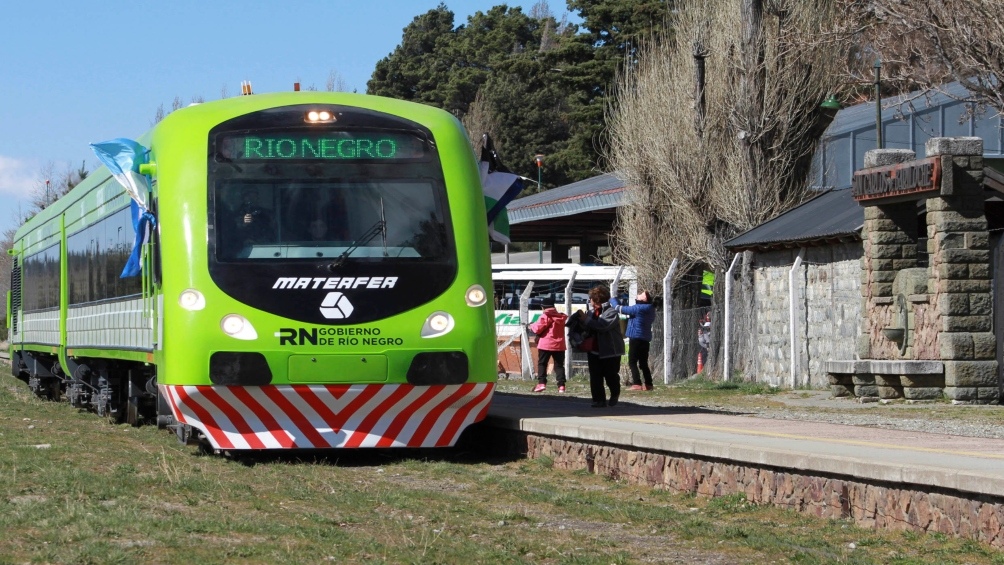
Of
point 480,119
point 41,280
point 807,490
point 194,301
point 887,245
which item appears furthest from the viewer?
point 480,119

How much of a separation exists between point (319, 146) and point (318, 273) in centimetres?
113

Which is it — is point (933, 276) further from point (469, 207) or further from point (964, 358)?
point (469, 207)

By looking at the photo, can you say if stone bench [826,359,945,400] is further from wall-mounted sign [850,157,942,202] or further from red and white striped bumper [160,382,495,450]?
red and white striped bumper [160,382,495,450]

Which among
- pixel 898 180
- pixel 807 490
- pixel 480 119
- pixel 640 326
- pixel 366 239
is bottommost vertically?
pixel 807 490

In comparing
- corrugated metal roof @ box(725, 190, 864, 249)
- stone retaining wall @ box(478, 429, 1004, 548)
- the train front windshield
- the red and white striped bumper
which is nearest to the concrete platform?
stone retaining wall @ box(478, 429, 1004, 548)

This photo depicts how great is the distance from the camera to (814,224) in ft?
82.6

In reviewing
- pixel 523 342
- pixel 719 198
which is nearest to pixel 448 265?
pixel 523 342

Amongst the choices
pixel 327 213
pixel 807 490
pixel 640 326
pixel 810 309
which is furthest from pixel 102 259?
pixel 810 309

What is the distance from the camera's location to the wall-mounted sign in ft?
63.0

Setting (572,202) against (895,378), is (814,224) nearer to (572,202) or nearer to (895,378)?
(895,378)

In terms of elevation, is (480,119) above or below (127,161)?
above

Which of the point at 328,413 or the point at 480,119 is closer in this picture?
the point at 328,413

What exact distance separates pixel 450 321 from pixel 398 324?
42 centimetres

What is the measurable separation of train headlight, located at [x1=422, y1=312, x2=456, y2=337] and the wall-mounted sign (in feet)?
28.9
